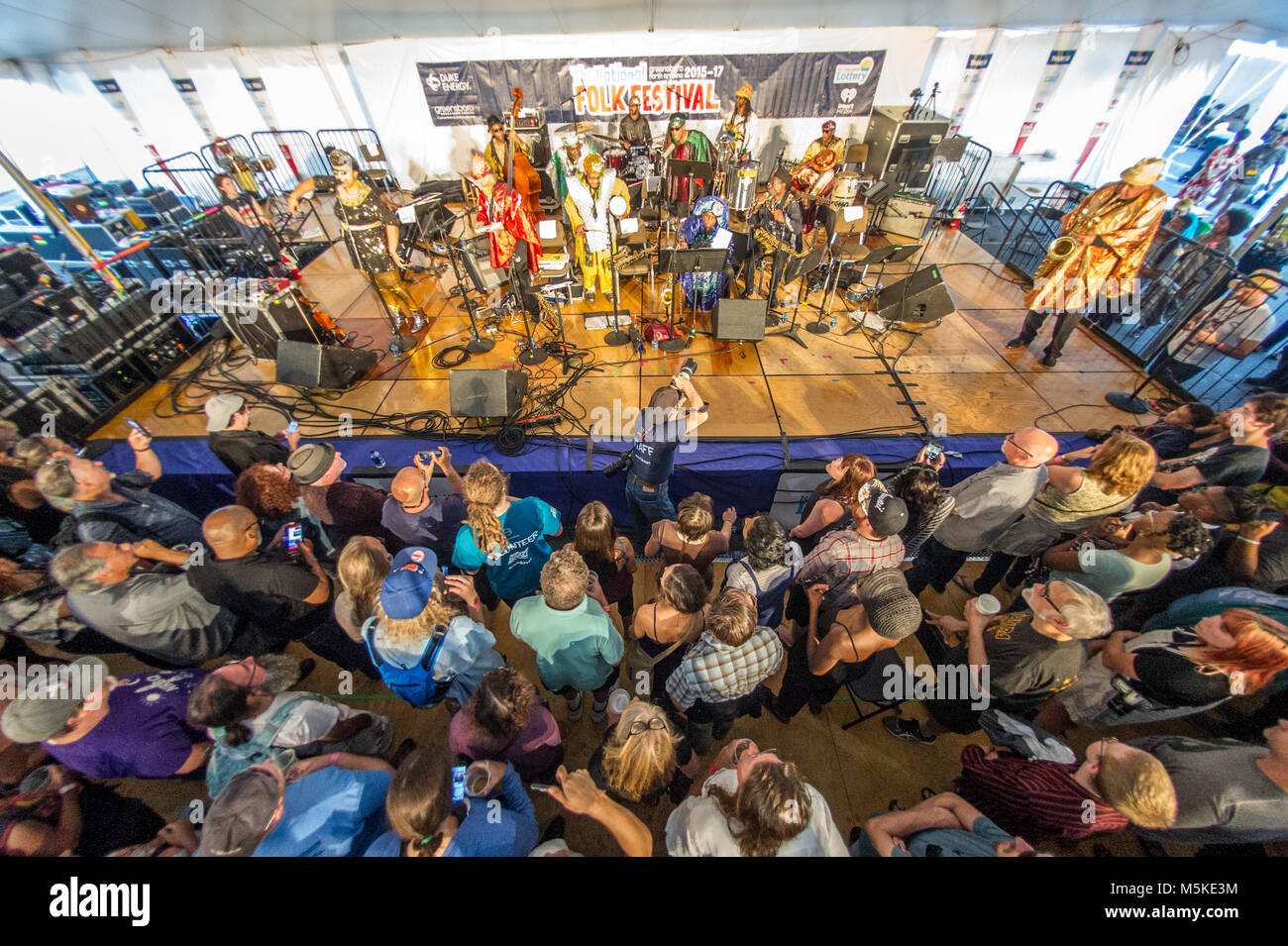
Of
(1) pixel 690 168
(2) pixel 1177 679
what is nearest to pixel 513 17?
(1) pixel 690 168

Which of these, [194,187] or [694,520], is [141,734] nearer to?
[694,520]

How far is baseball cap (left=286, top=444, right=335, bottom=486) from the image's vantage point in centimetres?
298

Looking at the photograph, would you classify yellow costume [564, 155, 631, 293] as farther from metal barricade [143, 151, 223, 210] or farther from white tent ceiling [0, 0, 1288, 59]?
metal barricade [143, 151, 223, 210]

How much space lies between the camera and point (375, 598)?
231 centimetres

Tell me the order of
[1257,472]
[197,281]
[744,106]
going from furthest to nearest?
[744,106] < [197,281] < [1257,472]

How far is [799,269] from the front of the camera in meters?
5.07

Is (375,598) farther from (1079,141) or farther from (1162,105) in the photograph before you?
(1162,105)

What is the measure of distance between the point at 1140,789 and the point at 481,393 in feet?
15.7

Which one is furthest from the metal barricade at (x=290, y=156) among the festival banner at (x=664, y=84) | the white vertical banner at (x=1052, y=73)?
the white vertical banner at (x=1052, y=73)

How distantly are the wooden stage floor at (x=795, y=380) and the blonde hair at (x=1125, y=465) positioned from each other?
1810 mm

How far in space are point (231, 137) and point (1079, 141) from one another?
2210 cm
